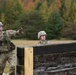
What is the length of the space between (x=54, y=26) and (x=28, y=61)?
8368 cm

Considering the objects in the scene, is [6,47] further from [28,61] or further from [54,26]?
[54,26]

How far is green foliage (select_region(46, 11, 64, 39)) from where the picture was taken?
87.4m

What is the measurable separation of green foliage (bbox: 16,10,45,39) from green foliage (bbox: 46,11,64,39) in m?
2.18

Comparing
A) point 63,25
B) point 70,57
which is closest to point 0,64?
point 70,57

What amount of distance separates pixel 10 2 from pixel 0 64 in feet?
310

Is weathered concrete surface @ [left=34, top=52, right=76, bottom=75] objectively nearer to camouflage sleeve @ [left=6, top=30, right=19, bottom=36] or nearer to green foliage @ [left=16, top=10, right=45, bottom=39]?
camouflage sleeve @ [left=6, top=30, right=19, bottom=36]

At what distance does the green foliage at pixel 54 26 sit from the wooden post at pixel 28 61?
269ft

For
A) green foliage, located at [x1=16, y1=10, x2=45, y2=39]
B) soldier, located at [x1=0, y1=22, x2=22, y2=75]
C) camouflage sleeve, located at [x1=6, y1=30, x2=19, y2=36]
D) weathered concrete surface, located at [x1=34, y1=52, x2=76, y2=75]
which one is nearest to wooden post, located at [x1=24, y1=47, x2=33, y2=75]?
weathered concrete surface, located at [x1=34, y1=52, x2=76, y2=75]

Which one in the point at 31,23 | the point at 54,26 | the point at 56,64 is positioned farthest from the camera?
the point at 31,23

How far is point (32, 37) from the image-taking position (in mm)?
85812

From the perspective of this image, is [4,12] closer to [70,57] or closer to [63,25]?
[63,25]

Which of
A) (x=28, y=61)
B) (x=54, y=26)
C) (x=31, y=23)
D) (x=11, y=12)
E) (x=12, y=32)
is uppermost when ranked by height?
(x=12, y=32)

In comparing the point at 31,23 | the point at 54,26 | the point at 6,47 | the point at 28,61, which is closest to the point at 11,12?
the point at 31,23

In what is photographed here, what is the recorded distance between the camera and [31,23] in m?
90.9
